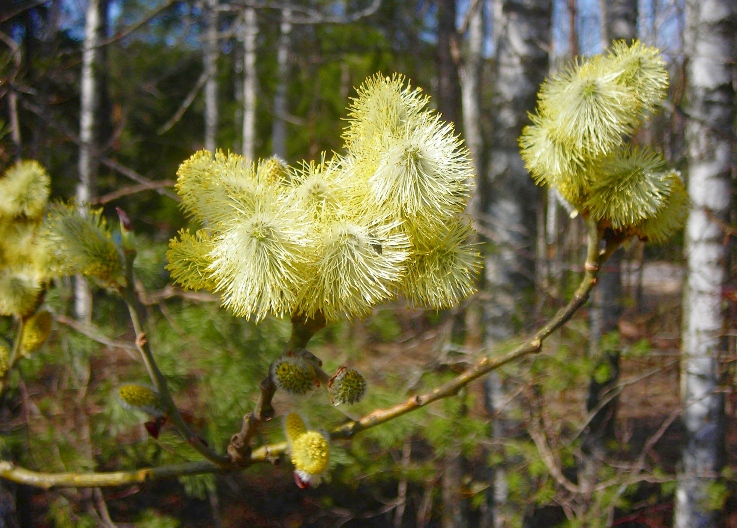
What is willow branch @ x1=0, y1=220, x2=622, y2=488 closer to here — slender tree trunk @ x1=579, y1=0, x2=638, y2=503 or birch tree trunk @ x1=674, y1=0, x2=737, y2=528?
birch tree trunk @ x1=674, y1=0, x2=737, y2=528

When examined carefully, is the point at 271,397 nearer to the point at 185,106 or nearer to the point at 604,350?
the point at 604,350

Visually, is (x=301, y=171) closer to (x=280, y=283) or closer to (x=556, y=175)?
(x=280, y=283)

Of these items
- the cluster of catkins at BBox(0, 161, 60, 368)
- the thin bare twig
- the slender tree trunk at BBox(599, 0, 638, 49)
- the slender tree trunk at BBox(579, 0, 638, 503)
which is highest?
the slender tree trunk at BBox(599, 0, 638, 49)

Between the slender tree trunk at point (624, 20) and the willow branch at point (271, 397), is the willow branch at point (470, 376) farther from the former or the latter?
the slender tree trunk at point (624, 20)

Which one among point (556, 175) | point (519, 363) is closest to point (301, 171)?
point (556, 175)

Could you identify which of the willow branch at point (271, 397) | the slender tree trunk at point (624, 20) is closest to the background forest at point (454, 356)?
the slender tree trunk at point (624, 20)

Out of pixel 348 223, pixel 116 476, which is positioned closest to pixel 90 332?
pixel 116 476

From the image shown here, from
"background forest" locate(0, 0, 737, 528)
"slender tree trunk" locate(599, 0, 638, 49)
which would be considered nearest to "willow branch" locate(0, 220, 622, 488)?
"background forest" locate(0, 0, 737, 528)
